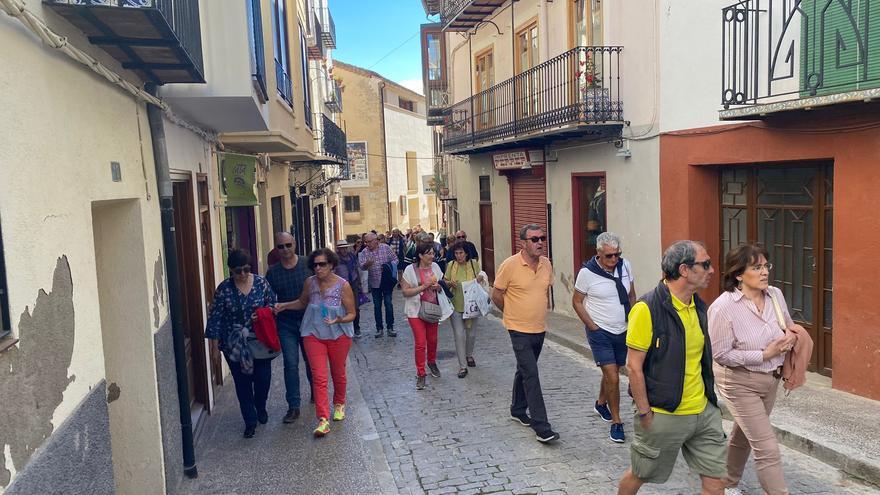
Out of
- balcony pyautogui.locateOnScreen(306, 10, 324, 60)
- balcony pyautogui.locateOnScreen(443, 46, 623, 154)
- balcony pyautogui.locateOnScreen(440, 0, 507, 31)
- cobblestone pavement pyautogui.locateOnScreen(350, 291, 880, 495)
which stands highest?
balcony pyautogui.locateOnScreen(306, 10, 324, 60)

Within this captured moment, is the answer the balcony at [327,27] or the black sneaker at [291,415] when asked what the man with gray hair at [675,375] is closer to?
the black sneaker at [291,415]

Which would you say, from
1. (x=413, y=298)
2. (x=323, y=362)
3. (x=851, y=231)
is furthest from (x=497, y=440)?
(x=851, y=231)

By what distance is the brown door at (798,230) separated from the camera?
752 cm

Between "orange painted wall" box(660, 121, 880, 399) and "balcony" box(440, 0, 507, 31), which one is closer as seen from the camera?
"orange painted wall" box(660, 121, 880, 399)

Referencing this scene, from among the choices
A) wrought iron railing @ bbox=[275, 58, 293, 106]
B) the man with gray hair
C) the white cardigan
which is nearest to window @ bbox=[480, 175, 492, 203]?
wrought iron railing @ bbox=[275, 58, 293, 106]

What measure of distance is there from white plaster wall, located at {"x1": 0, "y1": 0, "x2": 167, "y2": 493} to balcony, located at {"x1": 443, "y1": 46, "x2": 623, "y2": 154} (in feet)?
26.4

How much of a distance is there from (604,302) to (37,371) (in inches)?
174

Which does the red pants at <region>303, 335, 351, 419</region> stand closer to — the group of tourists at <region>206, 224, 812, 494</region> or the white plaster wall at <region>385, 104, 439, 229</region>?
the group of tourists at <region>206, 224, 812, 494</region>

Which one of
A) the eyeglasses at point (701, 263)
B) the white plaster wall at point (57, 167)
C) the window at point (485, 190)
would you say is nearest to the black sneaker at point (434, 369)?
the white plaster wall at point (57, 167)

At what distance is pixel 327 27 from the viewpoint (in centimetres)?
2459

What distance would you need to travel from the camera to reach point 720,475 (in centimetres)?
399

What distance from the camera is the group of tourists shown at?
3.97m

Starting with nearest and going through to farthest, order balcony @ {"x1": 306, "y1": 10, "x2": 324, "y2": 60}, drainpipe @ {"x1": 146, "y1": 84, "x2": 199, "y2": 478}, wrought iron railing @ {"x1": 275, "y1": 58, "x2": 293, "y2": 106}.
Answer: drainpipe @ {"x1": 146, "y1": 84, "x2": 199, "y2": 478} < wrought iron railing @ {"x1": 275, "y1": 58, "x2": 293, "y2": 106} < balcony @ {"x1": 306, "y1": 10, "x2": 324, "y2": 60}

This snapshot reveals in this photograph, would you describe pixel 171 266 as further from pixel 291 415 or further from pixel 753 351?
pixel 753 351
